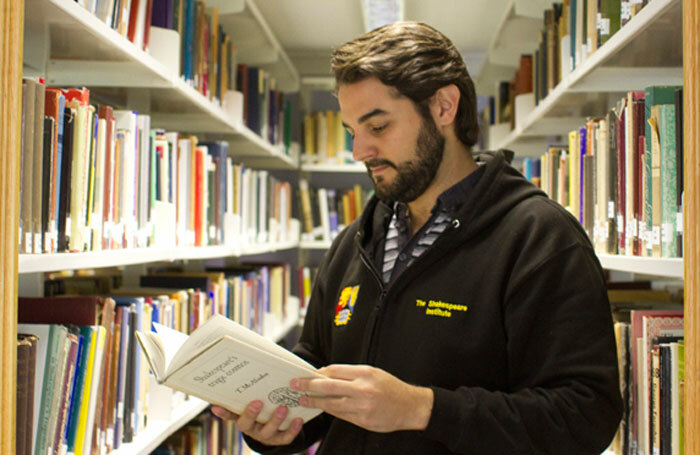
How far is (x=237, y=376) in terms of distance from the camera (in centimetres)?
106

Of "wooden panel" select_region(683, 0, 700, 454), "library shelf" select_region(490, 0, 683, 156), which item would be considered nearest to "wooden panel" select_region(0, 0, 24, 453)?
"wooden panel" select_region(683, 0, 700, 454)

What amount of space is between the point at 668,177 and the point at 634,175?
0.16 meters

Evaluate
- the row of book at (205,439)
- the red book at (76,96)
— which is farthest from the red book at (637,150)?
the row of book at (205,439)

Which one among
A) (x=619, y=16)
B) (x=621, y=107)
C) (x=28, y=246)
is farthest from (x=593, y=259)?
(x=28, y=246)

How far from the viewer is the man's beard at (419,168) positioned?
139 cm

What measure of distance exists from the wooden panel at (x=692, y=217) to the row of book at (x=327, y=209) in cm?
348

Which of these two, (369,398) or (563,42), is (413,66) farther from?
(563,42)

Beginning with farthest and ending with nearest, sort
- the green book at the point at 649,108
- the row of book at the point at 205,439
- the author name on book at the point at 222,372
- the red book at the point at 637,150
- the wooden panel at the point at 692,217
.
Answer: the row of book at the point at 205,439 < the red book at the point at 637,150 < the green book at the point at 649,108 < the author name on book at the point at 222,372 < the wooden panel at the point at 692,217

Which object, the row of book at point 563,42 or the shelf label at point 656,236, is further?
the row of book at point 563,42

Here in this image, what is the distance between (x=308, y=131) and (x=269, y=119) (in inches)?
30.4

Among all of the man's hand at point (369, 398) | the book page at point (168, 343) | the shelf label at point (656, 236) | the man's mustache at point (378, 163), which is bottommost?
the man's hand at point (369, 398)

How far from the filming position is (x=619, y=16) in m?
1.69

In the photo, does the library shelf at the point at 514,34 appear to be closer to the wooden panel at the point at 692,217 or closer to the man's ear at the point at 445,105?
the man's ear at the point at 445,105

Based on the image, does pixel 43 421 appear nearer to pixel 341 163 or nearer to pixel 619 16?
pixel 619 16
